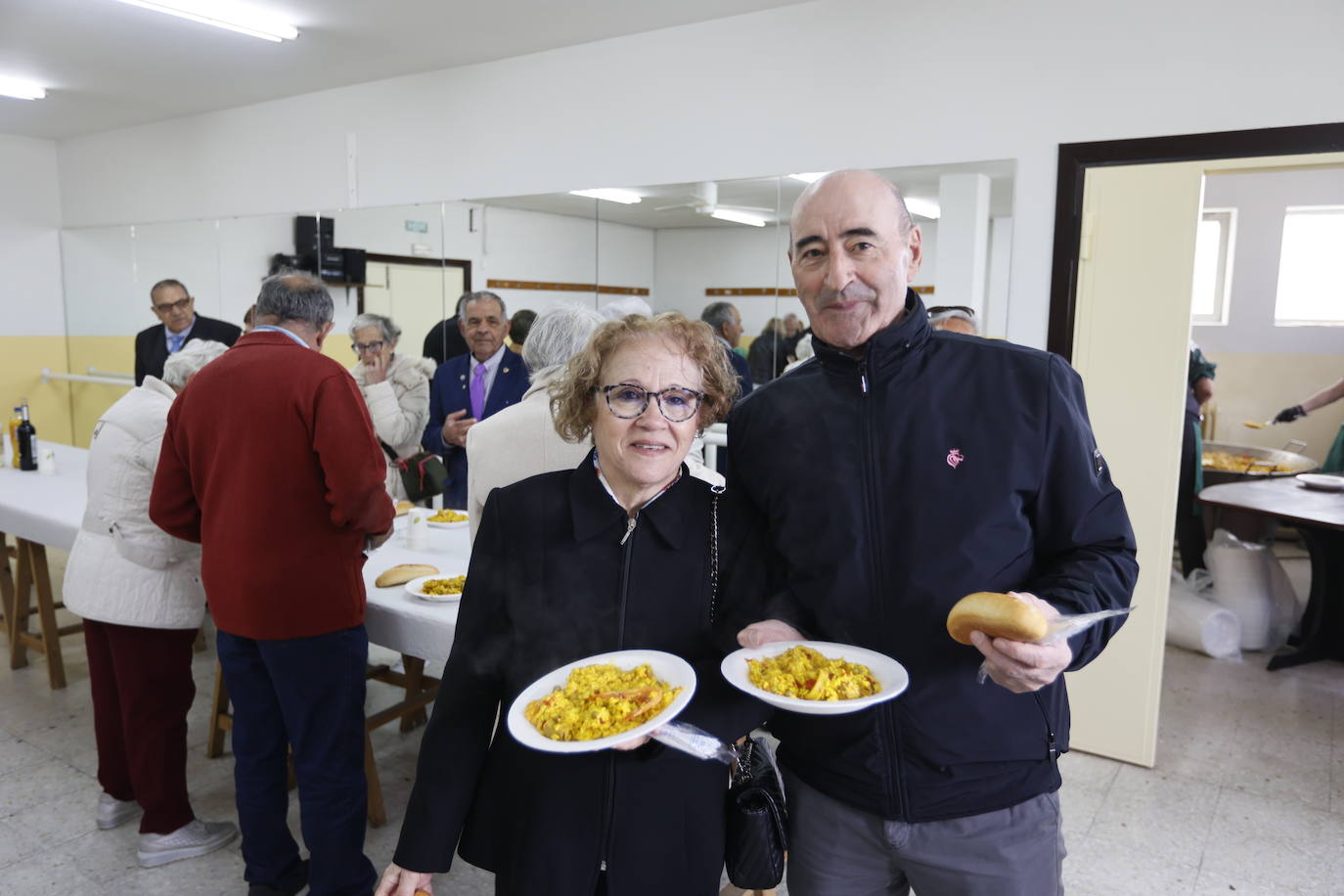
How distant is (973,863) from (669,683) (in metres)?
0.56

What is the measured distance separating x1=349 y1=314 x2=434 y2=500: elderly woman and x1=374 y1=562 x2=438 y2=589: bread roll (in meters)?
1.47

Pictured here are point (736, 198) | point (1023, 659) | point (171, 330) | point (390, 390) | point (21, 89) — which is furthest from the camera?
point (21, 89)

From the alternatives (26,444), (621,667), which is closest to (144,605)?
(621,667)

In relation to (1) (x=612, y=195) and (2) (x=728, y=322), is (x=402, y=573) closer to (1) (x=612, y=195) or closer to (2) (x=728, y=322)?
(2) (x=728, y=322)

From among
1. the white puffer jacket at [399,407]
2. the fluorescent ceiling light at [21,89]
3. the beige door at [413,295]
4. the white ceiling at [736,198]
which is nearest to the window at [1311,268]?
the white ceiling at [736,198]

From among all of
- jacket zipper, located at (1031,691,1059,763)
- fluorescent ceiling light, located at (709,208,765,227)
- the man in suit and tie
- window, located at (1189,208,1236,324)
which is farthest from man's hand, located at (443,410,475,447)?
window, located at (1189,208,1236,324)

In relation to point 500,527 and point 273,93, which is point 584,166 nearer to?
point 273,93

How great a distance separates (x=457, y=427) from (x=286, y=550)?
Answer: 2048mm

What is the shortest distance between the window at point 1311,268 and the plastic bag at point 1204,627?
12.6 ft

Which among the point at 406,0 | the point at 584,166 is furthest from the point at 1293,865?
the point at 406,0

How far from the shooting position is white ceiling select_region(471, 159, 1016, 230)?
347cm

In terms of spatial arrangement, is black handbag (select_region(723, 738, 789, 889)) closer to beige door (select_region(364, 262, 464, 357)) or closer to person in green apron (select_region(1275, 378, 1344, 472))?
beige door (select_region(364, 262, 464, 357))

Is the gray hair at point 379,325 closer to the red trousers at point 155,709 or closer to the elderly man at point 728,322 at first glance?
the elderly man at point 728,322

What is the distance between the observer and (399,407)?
4.43 metres
